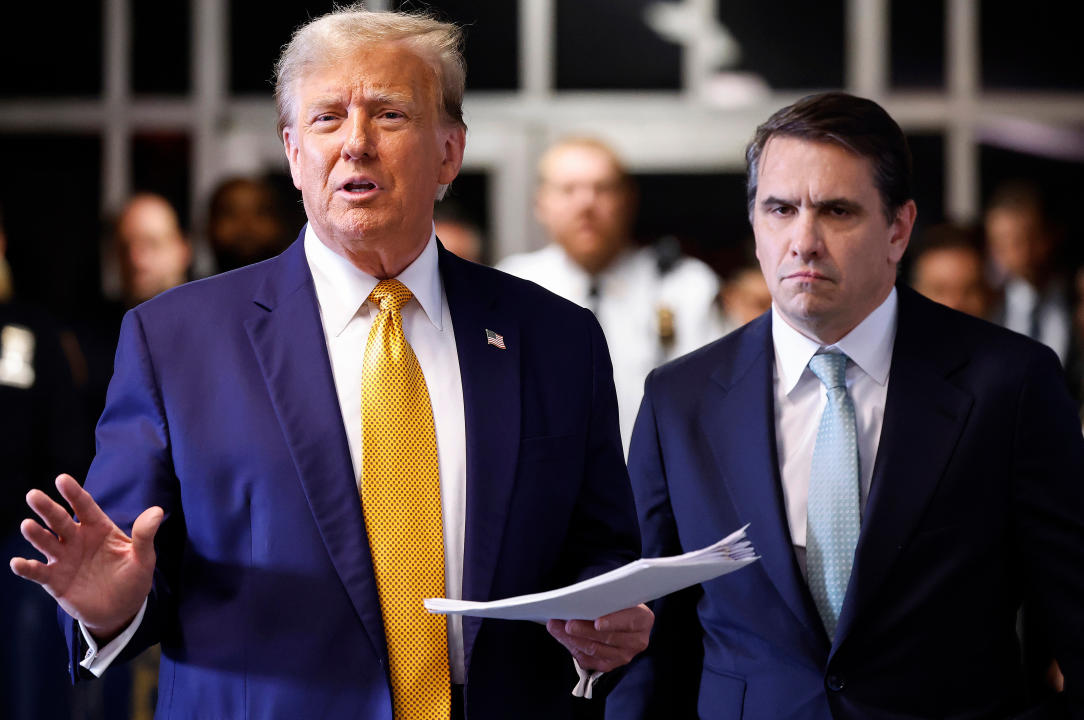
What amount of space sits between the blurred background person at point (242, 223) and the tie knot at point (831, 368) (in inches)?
84.3

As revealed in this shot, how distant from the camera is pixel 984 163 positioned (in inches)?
277

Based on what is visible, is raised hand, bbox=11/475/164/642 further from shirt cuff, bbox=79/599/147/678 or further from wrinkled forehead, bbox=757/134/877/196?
wrinkled forehead, bbox=757/134/877/196

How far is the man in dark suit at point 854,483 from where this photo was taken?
219cm

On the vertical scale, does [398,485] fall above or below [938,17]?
below

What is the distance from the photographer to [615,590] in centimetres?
174

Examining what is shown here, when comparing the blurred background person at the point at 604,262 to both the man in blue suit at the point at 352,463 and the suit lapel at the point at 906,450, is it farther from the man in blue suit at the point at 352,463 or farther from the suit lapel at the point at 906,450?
the man in blue suit at the point at 352,463

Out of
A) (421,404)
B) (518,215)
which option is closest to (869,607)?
(421,404)

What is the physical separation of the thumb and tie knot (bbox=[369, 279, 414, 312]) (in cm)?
49

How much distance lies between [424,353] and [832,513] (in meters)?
0.75

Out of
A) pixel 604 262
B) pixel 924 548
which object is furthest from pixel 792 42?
pixel 924 548

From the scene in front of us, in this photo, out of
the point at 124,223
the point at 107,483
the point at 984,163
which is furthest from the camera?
the point at 984,163

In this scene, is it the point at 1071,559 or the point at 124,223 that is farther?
the point at 124,223

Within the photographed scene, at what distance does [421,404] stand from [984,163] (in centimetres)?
573

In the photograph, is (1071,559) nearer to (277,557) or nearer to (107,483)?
(277,557)
